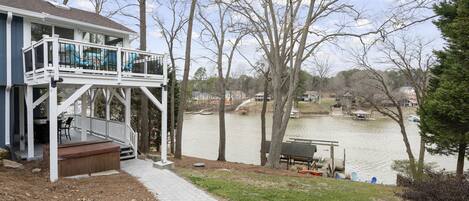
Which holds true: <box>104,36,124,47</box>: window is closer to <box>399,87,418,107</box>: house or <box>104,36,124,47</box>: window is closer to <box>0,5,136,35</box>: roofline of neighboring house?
<box>0,5,136,35</box>: roofline of neighboring house

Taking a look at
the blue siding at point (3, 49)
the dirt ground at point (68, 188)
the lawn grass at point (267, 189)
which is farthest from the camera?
the blue siding at point (3, 49)

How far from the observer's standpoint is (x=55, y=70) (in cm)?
759

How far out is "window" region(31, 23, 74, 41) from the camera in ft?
33.4

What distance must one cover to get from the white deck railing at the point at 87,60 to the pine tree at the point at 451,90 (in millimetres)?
9193

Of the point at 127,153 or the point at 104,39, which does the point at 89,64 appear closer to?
the point at 127,153

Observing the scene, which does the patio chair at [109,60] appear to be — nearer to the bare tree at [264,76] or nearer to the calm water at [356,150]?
the bare tree at [264,76]

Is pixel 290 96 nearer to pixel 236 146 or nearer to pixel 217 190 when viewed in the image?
pixel 217 190

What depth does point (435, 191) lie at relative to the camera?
5.40m

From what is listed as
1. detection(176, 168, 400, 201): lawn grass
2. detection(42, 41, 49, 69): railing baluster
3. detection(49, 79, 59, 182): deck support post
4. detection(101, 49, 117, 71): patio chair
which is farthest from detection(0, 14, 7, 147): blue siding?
detection(176, 168, 400, 201): lawn grass

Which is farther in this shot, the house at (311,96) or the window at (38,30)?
the house at (311,96)

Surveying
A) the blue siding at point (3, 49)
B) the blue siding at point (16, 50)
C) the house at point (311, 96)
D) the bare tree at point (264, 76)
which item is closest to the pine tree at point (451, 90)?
the bare tree at point (264, 76)

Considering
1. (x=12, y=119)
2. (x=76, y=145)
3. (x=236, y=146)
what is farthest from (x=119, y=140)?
(x=236, y=146)

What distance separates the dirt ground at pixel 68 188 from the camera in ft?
18.7

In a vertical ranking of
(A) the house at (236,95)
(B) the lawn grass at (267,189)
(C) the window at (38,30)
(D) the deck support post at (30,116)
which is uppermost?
(C) the window at (38,30)
